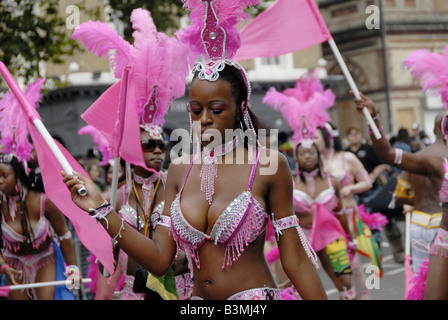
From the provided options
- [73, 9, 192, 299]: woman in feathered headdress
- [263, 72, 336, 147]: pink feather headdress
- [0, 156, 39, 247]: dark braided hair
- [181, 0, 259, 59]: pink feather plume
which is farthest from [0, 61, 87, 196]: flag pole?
[263, 72, 336, 147]: pink feather headdress

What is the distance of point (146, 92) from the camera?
5.66 meters

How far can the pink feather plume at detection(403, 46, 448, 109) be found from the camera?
5.58 meters

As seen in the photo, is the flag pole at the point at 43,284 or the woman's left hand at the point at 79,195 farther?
the flag pole at the point at 43,284

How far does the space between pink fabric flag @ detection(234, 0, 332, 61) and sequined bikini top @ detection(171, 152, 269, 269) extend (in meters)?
2.23

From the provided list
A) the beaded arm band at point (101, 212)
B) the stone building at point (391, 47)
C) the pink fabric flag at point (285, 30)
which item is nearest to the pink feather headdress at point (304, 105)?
the pink fabric flag at point (285, 30)

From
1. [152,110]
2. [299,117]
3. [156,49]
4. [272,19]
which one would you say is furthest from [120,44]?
[299,117]

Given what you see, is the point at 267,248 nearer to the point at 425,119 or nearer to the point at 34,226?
the point at 34,226

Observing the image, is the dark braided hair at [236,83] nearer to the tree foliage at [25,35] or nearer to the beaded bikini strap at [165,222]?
the beaded bikini strap at [165,222]

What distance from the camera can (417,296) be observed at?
5.37 m

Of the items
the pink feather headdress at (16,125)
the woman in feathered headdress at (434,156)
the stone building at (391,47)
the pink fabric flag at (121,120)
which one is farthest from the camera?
the stone building at (391,47)

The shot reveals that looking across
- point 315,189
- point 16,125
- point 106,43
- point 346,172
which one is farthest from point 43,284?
point 346,172

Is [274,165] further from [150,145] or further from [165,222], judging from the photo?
[150,145]

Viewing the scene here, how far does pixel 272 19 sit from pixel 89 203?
289cm

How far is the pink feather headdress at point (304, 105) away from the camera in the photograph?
855 centimetres
